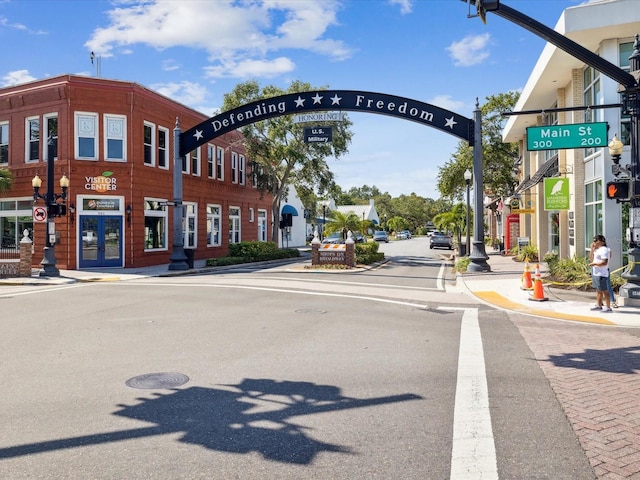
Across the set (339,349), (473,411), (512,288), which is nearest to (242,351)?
(339,349)

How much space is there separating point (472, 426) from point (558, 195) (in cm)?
1608

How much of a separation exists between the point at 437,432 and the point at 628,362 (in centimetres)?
397

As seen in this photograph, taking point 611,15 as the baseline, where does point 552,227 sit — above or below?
below

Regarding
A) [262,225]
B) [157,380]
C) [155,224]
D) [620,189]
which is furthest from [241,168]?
[157,380]

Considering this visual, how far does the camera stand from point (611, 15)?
49.5ft

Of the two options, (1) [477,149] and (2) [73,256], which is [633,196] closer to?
(1) [477,149]

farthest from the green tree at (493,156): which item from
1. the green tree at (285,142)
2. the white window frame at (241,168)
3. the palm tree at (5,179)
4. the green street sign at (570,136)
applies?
the palm tree at (5,179)

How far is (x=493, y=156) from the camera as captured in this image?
35594mm

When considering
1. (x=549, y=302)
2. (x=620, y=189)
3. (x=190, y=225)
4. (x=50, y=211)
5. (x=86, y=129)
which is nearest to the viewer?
(x=620, y=189)

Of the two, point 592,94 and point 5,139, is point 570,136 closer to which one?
point 592,94

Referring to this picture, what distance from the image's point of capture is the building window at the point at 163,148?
26.9 m

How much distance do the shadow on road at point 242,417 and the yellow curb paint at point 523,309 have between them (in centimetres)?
653

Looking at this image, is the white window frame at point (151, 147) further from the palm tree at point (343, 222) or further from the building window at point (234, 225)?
the palm tree at point (343, 222)

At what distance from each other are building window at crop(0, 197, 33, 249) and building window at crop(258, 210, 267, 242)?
18.6m
